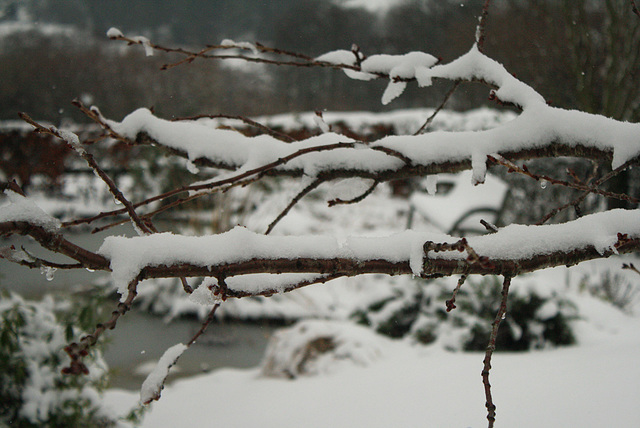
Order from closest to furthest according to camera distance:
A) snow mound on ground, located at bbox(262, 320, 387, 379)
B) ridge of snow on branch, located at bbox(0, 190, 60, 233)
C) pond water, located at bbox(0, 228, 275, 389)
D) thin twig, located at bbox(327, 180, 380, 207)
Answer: ridge of snow on branch, located at bbox(0, 190, 60, 233)
thin twig, located at bbox(327, 180, 380, 207)
snow mound on ground, located at bbox(262, 320, 387, 379)
pond water, located at bbox(0, 228, 275, 389)

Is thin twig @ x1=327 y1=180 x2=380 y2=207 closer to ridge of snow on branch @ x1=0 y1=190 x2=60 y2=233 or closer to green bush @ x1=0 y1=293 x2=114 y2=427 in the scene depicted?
ridge of snow on branch @ x1=0 y1=190 x2=60 y2=233

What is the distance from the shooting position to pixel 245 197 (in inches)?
196

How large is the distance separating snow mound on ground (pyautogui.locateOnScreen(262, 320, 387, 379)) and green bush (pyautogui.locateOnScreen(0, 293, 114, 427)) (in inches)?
42.8

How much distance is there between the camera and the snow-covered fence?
2.21ft

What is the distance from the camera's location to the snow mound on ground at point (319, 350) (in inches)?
104

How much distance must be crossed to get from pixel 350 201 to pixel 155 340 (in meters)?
3.53

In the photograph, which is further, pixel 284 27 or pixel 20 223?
pixel 284 27

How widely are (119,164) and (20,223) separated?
331 inches

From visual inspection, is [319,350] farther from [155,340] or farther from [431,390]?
[155,340]

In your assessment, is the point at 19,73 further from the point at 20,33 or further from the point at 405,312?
the point at 405,312

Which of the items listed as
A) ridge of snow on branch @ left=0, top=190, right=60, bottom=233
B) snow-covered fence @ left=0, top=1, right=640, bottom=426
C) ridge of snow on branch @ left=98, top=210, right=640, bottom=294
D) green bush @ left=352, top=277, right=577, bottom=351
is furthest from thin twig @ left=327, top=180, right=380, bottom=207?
green bush @ left=352, top=277, right=577, bottom=351

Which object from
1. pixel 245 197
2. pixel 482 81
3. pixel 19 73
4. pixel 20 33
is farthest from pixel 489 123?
pixel 20 33

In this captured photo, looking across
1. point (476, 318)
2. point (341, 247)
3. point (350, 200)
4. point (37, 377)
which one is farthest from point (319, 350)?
point (341, 247)

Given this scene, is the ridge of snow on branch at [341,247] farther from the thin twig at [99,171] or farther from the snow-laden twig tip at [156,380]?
the snow-laden twig tip at [156,380]
